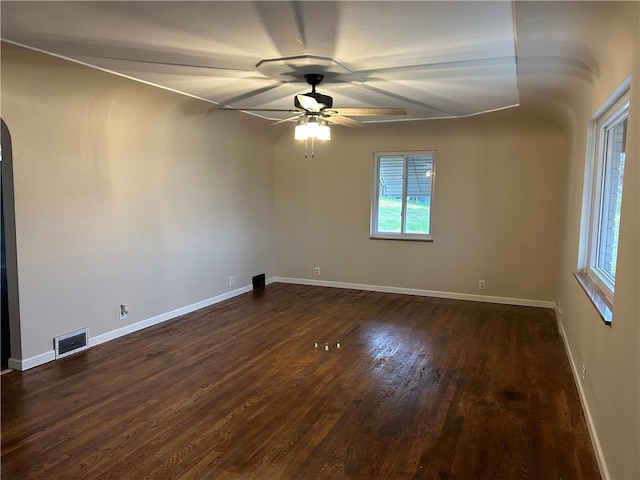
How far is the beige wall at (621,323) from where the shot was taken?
1.86 m

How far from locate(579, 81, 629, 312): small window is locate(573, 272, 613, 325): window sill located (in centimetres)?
2

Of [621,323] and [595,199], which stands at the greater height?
[595,199]

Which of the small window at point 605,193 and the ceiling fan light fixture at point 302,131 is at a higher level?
the ceiling fan light fixture at point 302,131

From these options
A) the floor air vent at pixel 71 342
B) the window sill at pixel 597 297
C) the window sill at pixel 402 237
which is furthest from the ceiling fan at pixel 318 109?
the window sill at pixel 402 237

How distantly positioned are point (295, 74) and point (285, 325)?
2.67 metres

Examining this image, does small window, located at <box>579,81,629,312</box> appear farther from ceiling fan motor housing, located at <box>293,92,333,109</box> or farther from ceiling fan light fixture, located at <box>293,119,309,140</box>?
ceiling fan light fixture, located at <box>293,119,309,140</box>

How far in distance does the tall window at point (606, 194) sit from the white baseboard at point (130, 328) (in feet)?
13.9

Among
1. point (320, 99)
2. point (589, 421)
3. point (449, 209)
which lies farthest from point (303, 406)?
point (449, 209)

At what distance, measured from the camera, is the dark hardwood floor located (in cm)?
242

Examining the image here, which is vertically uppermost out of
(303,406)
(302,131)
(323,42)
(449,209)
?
(323,42)

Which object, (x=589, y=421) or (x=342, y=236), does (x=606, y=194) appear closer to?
(x=589, y=421)

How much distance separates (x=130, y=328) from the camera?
4.58 meters

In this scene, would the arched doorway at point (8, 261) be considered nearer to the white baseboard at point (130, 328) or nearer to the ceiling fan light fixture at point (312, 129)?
the white baseboard at point (130, 328)

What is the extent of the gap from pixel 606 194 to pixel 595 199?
0.18m
